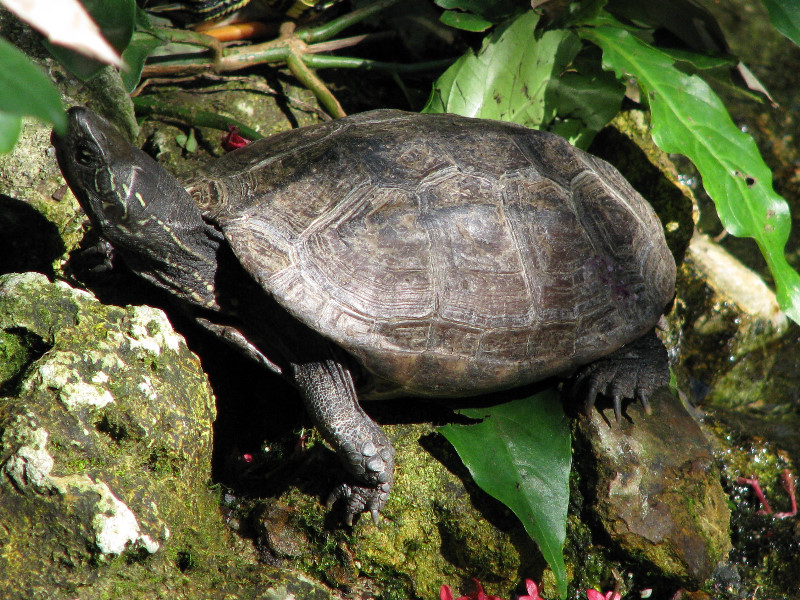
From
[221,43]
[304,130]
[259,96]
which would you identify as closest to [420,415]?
[304,130]

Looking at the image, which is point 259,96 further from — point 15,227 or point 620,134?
point 620,134


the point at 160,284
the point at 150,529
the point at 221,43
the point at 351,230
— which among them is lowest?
the point at 150,529

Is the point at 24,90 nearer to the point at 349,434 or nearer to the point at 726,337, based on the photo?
the point at 349,434

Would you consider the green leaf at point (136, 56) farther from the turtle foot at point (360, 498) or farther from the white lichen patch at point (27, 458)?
the turtle foot at point (360, 498)

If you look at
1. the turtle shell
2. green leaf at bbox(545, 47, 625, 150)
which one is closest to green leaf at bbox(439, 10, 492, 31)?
green leaf at bbox(545, 47, 625, 150)

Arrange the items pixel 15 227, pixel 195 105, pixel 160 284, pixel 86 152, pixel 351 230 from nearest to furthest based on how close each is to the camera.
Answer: pixel 86 152, pixel 351 230, pixel 160 284, pixel 15 227, pixel 195 105

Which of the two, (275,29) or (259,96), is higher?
(275,29)

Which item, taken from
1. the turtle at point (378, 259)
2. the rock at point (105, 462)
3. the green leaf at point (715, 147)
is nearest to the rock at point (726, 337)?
the green leaf at point (715, 147)
